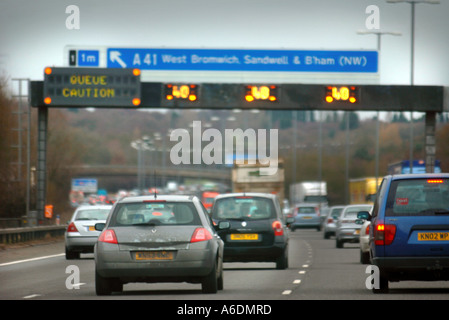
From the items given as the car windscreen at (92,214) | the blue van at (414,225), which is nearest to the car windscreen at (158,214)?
the blue van at (414,225)

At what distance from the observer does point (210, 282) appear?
16984 millimetres

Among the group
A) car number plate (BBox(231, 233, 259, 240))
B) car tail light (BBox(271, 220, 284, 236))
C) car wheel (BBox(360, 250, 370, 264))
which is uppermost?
car tail light (BBox(271, 220, 284, 236))

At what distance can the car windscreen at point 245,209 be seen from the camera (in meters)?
25.6

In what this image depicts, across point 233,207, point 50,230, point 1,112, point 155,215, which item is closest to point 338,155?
point 1,112

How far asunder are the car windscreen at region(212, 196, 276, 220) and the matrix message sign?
17388 millimetres

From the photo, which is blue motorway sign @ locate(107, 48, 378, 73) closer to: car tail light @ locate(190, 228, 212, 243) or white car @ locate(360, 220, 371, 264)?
white car @ locate(360, 220, 371, 264)

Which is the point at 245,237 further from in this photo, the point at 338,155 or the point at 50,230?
the point at 338,155

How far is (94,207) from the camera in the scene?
108 feet

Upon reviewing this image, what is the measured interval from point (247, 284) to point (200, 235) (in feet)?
11.0

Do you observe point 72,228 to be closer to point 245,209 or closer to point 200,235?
point 245,209

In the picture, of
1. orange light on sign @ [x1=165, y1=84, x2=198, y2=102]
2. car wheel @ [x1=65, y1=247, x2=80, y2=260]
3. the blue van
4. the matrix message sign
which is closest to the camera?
the blue van

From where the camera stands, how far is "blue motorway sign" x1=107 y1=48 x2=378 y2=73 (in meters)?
44.1

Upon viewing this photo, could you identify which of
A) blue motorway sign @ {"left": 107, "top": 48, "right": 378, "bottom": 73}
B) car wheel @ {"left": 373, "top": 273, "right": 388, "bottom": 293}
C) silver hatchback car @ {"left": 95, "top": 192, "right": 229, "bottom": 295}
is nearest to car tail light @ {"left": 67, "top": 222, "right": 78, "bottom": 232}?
blue motorway sign @ {"left": 107, "top": 48, "right": 378, "bottom": 73}

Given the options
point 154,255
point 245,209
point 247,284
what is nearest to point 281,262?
point 245,209
